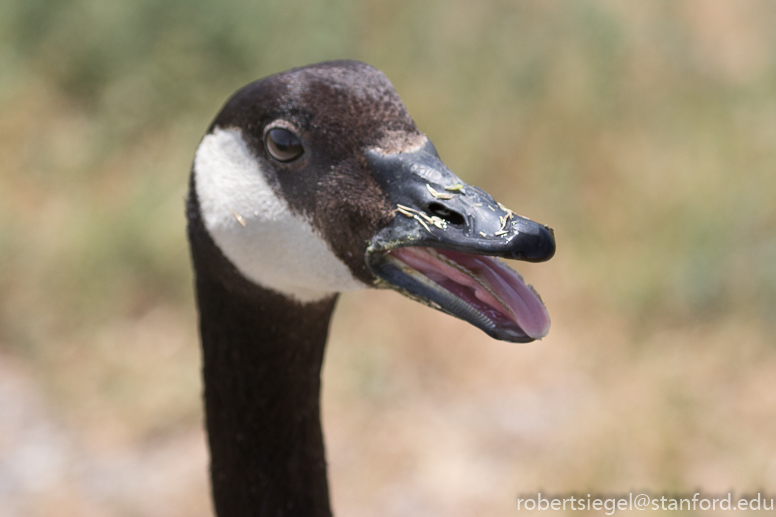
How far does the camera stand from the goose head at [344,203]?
163cm

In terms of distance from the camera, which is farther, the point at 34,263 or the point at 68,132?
the point at 68,132

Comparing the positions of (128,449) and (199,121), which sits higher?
(199,121)

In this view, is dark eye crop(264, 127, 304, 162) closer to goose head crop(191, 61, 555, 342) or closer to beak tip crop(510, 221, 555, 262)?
goose head crop(191, 61, 555, 342)

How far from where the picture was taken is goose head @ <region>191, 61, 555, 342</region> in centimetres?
163

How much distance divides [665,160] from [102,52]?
4365mm

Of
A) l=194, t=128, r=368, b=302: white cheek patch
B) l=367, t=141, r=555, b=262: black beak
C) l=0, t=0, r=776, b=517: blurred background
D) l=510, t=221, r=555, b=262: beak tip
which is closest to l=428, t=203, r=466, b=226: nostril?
l=367, t=141, r=555, b=262: black beak

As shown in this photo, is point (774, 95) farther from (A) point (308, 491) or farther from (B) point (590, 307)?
(A) point (308, 491)

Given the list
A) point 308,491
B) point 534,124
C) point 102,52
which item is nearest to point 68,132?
point 102,52

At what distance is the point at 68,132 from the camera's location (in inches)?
225

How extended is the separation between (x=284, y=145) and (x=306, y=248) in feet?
0.84

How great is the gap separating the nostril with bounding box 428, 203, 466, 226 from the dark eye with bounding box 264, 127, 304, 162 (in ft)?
1.31

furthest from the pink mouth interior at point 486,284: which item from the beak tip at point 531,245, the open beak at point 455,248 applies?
the beak tip at point 531,245

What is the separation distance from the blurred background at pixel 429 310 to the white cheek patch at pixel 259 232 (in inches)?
90.1

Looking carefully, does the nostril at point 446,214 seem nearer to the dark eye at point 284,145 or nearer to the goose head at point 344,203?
the goose head at point 344,203
